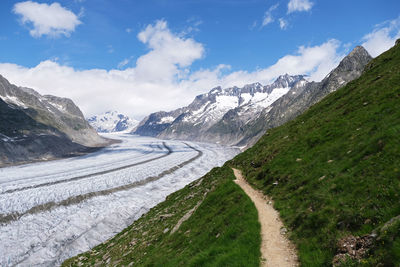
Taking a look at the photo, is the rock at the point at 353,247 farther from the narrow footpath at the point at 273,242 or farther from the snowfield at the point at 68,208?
the snowfield at the point at 68,208

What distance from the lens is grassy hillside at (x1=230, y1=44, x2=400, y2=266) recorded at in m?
10.1

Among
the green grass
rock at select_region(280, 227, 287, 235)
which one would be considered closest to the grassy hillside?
rock at select_region(280, 227, 287, 235)

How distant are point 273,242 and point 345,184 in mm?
5877

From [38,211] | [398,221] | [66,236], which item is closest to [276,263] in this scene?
[398,221]

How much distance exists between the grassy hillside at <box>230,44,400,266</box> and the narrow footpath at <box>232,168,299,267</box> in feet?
1.75

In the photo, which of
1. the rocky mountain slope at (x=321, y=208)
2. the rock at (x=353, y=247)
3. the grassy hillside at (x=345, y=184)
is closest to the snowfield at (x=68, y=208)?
the rocky mountain slope at (x=321, y=208)

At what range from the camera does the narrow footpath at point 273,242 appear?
11297mm

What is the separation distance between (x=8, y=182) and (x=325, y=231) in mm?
104652

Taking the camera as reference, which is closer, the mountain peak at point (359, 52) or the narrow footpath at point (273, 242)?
the narrow footpath at point (273, 242)

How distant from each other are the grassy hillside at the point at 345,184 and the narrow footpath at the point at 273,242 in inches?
Answer: 21.0

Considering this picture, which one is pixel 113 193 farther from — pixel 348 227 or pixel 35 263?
pixel 348 227

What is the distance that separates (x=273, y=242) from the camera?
12.9 meters

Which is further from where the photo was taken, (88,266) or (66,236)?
(66,236)

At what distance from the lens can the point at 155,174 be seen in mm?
95750
